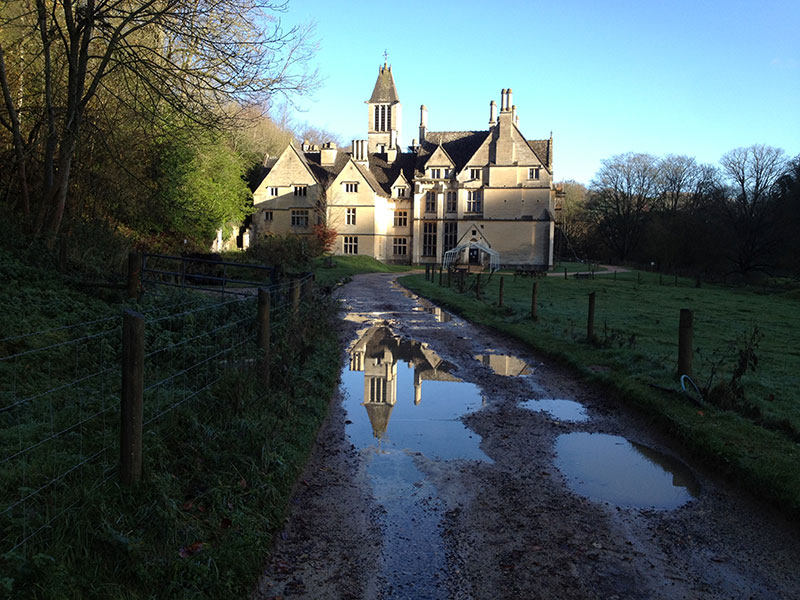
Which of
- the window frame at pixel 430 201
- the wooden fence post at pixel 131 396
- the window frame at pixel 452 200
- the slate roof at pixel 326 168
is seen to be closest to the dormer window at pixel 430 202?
the window frame at pixel 430 201

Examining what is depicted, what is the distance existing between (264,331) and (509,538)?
4.16 meters

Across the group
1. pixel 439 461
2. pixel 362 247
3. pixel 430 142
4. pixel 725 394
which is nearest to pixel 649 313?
pixel 725 394

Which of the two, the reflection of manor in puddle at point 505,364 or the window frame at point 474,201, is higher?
the window frame at point 474,201

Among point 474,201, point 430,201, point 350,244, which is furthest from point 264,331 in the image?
point 430,201

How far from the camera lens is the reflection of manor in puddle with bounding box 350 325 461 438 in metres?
9.17

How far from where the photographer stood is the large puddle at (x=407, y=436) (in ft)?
15.4

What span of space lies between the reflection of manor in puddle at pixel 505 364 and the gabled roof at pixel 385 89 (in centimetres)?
6158

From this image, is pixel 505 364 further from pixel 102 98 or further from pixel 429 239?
pixel 429 239

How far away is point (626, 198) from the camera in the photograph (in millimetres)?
82688

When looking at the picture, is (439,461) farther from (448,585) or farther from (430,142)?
(430,142)

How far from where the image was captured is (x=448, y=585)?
14.4 feet

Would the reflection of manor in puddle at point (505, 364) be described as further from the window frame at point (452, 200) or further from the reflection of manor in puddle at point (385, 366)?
the window frame at point (452, 200)

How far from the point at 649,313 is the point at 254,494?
22.2 meters

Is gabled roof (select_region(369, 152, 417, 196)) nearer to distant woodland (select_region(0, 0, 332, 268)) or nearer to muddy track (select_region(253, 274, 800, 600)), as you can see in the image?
distant woodland (select_region(0, 0, 332, 268))
